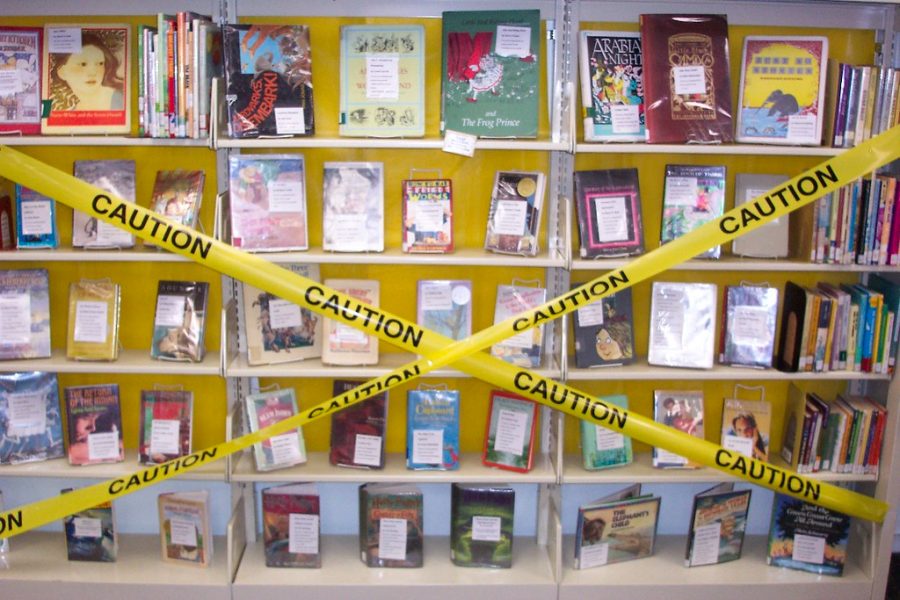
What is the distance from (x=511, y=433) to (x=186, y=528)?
1288mm

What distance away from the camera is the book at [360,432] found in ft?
11.1

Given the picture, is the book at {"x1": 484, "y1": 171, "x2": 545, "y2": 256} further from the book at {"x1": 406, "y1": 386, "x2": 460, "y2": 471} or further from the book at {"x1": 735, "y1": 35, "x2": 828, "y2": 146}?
the book at {"x1": 735, "y1": 35, "x2": 828, "y2": 146}

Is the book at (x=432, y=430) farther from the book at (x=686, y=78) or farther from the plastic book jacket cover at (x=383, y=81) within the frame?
the book at (x=686, y=78)

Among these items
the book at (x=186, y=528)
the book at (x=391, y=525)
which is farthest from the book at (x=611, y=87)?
the book at (x=186, y=528)

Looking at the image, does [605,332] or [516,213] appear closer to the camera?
[516,213]

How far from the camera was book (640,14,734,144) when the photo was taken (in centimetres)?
313

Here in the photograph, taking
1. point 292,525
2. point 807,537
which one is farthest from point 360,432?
point 807,537

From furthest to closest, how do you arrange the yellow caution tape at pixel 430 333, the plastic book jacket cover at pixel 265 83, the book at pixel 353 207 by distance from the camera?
the book at pixel 353 207, the plastic book jacket cover at pixel 265 83, the yellow caution tape at pixel 430 333

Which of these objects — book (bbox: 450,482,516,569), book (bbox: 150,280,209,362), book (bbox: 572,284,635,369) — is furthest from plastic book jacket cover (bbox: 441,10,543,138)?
book (bbox: 450,482,516,569)

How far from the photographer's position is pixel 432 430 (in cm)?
338

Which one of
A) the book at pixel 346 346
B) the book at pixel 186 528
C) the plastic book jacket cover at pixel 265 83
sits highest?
the plastic book jacket cover at pixel 265 83

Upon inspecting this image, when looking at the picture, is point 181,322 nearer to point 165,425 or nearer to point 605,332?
point 165,425

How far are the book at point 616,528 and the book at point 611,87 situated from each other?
4.46 ft

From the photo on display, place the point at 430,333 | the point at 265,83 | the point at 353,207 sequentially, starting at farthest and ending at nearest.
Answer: the point at 353,207
the point at 265,83
the point at 430,333
